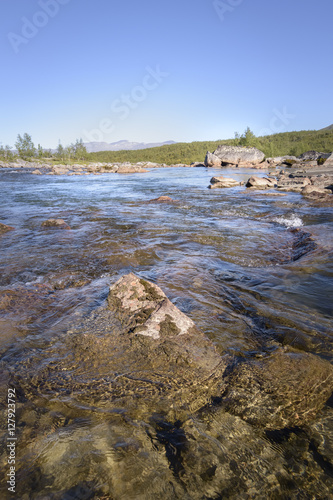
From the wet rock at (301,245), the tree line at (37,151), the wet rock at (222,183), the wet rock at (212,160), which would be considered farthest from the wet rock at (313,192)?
the tree line at (37,151)

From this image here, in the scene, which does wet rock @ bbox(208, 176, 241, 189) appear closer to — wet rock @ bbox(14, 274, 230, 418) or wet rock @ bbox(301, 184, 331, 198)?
wet rock @ bbox(301, 184, 331, 198)

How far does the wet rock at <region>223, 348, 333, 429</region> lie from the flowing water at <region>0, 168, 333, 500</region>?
0.30ft

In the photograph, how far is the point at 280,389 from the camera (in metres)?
2.12

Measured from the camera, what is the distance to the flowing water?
4.96 feet

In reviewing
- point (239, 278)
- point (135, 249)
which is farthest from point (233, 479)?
point (135, 249)

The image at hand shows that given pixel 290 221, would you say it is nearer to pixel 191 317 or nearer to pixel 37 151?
pixel 191 317

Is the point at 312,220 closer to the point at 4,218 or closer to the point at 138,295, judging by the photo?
the point at 138,295

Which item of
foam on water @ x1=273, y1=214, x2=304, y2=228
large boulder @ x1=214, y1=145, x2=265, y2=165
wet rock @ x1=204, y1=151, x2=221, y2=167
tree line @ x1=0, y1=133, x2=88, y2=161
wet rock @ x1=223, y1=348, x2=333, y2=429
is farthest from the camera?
tree line @ x1=0, y1=133, x2=88, y2=161

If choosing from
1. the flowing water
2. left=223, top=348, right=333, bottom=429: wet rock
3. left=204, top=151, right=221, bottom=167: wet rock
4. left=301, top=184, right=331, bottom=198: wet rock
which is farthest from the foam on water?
left=204, top=151, right=221, bottom=167: wet rock

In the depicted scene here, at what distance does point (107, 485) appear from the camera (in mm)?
1471

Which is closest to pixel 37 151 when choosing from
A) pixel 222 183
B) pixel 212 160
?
pixel 212 160

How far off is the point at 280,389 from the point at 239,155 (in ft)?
233

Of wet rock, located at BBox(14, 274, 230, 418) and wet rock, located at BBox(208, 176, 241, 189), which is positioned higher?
wet rock, located at BBox(208, 176, 241, 189)

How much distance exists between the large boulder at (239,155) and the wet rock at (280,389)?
6728cm
